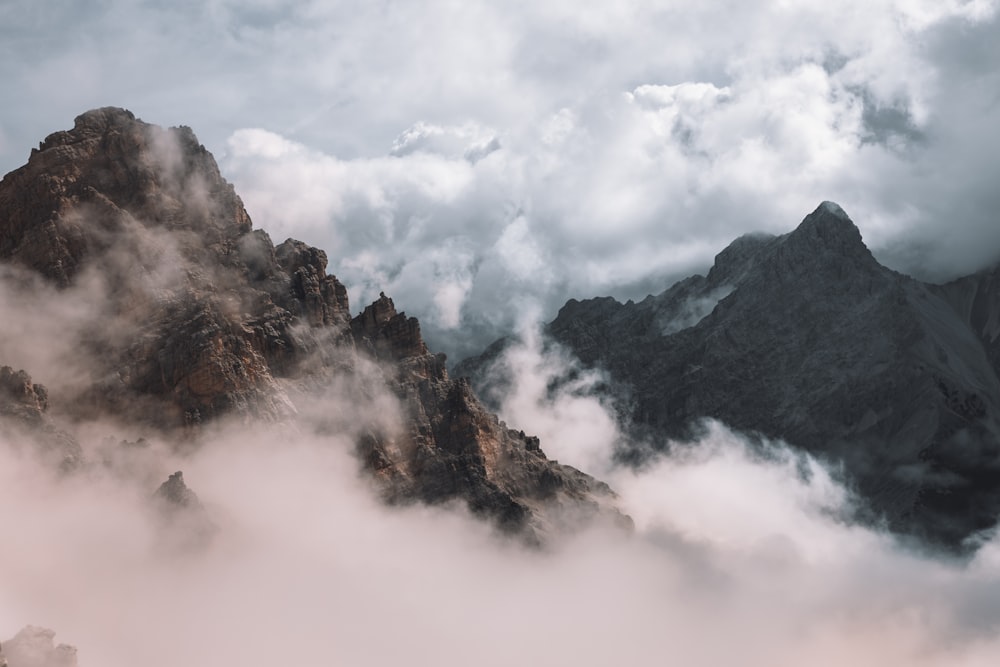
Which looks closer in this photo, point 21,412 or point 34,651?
point 34,651

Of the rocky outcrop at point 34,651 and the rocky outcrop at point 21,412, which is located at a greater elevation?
the rocky outcrop at point 21,412

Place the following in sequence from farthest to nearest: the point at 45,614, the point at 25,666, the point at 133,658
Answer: the point at 133,658, the point at 45,614, the point at 25,666

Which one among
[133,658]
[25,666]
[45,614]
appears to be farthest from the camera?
[133,658]

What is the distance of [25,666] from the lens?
4887 inches

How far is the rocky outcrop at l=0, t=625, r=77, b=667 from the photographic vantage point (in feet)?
406

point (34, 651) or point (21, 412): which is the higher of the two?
point (21, 412)

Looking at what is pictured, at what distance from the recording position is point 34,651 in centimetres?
12550

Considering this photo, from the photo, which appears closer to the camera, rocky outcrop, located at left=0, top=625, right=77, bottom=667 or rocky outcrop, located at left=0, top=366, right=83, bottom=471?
rocky outcrop, located at left=0, top=625, right=77, bottom=667

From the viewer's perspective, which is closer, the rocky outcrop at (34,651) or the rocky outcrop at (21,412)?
the rocky outcrop at (34,651)

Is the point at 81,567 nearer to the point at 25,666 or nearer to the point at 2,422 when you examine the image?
the point at 2,422

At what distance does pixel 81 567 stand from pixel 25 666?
74508mm

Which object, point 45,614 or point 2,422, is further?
point 2,422

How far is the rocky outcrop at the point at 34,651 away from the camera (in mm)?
123875

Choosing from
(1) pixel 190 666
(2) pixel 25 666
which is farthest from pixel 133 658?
(2) pixel 25 666
